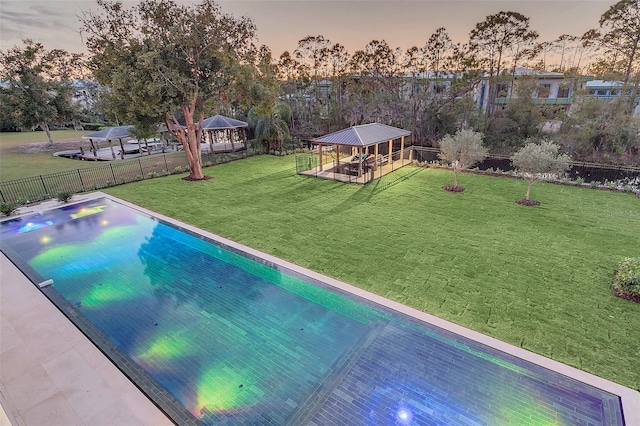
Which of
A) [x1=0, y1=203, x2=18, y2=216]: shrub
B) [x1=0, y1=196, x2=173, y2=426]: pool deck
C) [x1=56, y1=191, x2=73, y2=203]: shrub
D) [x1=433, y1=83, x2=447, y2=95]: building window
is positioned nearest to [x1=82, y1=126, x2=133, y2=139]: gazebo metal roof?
[x1=56, y1=191, x2=73, y2=203]: shrub

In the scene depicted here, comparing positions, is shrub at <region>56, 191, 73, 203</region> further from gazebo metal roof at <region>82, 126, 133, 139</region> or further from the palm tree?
the palm tree

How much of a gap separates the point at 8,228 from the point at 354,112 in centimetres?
2568

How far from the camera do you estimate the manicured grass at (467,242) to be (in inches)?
230

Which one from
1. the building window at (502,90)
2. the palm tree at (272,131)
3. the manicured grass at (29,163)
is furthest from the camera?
the building window at (502,90)

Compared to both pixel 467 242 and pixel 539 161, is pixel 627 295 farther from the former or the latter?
pixel 539 161

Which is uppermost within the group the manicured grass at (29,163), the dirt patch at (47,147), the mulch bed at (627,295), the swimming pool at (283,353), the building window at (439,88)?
the building window at (439,88)

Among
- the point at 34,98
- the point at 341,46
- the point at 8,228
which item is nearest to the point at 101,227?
the point at 8,228

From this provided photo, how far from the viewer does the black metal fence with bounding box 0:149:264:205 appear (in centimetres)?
1513

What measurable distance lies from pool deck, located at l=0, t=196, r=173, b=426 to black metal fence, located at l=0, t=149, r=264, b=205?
11.2m

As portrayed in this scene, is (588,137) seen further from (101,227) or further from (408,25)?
(101,227)

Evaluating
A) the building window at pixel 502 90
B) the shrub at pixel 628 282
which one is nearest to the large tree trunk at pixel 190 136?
the shrub at pixel 628 282

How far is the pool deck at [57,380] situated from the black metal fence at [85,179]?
36.8ft

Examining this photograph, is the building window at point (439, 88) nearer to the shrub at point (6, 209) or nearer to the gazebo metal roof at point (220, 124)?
the gazebo metal roof at point (220, 124)

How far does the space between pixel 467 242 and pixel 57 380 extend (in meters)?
9.86
